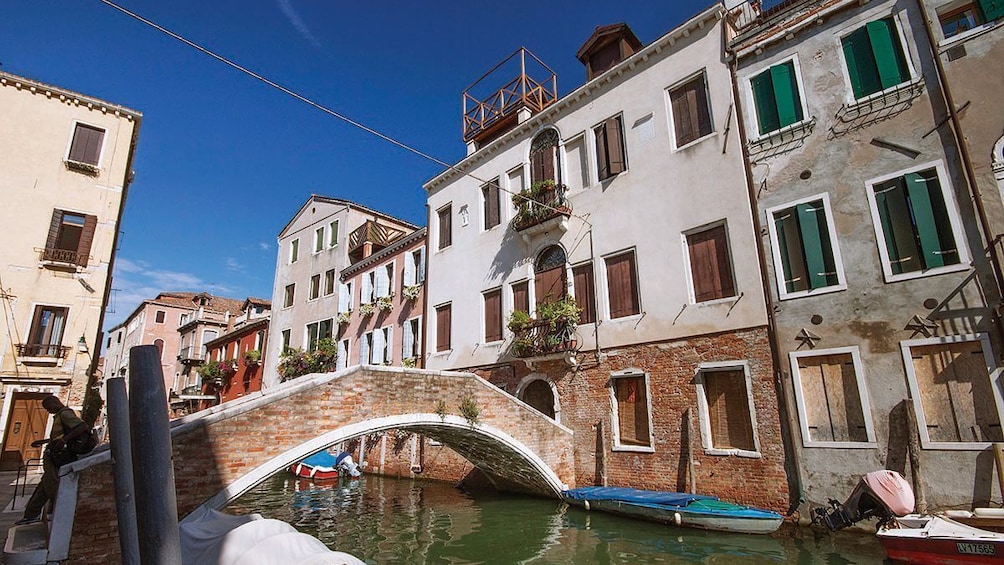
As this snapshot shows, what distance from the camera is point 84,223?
16.8m

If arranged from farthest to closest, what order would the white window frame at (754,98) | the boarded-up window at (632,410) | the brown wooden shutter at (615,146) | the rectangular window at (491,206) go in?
the rectangular window at (491,206), the brown wooden shutter at (615,146), the boarded-up window at (632,410), the white window frame at (754,98)

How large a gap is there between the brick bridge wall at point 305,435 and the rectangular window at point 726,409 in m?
3.59

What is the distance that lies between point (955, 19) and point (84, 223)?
908 inches

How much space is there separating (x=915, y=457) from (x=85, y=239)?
22.1 meters

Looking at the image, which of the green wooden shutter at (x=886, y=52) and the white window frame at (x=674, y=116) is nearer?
the green wooden shutter at (x=886, y=52)

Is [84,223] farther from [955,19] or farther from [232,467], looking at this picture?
[955,19]

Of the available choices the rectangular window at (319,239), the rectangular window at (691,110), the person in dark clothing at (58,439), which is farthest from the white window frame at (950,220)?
the rectangular window at (319,239)

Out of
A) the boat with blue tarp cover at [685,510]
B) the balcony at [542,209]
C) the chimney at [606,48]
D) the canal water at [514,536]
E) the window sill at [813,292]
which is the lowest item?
the canal water at [514,536]

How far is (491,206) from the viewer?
16938mm

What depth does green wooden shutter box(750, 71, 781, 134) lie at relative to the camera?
420 inches

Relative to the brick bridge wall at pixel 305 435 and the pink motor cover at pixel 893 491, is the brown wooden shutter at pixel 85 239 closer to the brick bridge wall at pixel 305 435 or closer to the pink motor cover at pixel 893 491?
the brick bridge wall at pixel 305 435

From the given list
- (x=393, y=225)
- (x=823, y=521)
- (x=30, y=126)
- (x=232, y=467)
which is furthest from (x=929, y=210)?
(x=30, y=126)

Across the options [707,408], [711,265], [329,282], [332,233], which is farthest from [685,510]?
[332,233]

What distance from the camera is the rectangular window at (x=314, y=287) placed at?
25.0m
